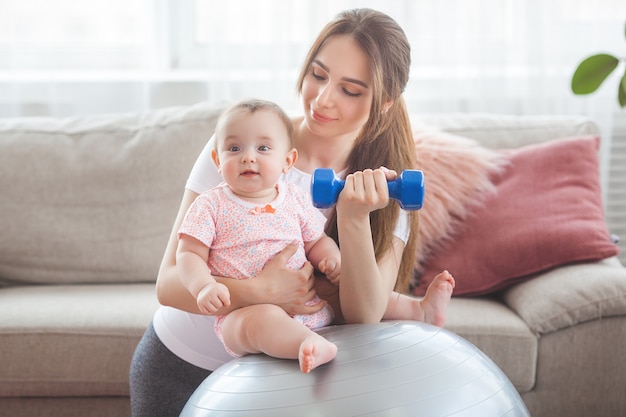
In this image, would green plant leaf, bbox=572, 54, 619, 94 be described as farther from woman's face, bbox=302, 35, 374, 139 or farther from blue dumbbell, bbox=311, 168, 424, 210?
blue dumbbell, bbox=311, 168, 424, 210

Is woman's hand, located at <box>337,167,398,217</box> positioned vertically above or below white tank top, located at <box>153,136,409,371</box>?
above

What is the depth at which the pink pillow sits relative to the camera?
2.39m

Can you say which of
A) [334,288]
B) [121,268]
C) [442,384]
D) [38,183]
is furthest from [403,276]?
[38,183]

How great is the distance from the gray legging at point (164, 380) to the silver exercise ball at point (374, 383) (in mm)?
373

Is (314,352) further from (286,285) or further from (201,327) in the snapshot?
(201,327)

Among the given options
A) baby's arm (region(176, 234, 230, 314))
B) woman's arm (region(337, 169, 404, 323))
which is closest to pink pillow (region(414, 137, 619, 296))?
woman's arm (region(337, 169, 404, 323))

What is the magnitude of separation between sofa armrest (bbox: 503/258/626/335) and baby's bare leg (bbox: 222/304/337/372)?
3.47ft

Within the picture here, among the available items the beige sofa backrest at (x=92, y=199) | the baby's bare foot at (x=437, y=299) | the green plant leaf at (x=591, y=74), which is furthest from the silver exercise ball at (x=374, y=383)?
the green plant leaf at (x=591, y=74)

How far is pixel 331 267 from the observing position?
148 cm

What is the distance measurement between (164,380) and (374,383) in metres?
0.64

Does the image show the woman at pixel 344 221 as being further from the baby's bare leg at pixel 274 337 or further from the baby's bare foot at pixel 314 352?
the baby's bare foot at pixel 314 352

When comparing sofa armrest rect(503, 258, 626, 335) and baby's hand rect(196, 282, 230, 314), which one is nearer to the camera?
baby's hand rect(196, 282, 230, 314)

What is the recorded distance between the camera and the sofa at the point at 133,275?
2.20m

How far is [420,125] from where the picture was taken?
263cm
